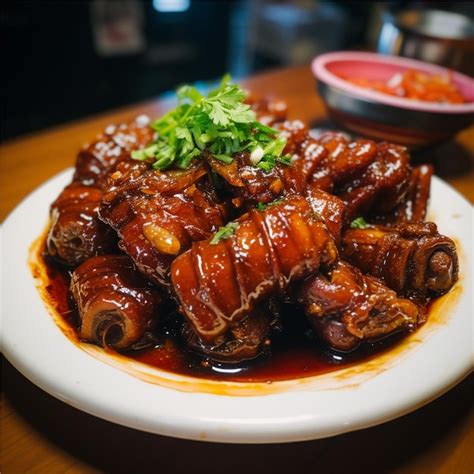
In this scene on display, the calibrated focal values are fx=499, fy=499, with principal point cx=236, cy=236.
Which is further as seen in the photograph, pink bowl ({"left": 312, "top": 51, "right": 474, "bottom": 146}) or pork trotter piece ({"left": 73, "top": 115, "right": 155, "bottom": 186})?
pink bowl ({"left": 312, "top": 51, "right": 474, "bottom": 146})

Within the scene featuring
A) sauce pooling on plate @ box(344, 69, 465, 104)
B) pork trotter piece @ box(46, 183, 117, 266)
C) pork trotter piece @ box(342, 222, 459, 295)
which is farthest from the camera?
sauce pooling on plate @ box(344, 69, 465, 104)

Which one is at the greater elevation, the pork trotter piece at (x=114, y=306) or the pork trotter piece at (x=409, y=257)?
the pork trotter piece at (x=409, y=257)

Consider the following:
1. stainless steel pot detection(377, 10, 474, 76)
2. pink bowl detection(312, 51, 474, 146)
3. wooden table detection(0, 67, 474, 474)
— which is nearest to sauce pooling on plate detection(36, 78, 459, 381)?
wooden table detection(0, 67, 474, 474)

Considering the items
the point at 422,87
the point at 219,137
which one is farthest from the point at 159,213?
the point at 422,87

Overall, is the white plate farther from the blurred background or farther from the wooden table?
the blurred background

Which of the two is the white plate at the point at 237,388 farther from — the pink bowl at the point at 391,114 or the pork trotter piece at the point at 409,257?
the pink bowl at the point at 391,114

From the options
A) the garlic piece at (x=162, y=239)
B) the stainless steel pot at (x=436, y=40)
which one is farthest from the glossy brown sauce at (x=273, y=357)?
the stainless steel pot at (x=436, y=40)

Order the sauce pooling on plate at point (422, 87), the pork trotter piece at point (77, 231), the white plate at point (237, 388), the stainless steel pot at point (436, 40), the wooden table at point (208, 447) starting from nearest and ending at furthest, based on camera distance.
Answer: the white plate at point (237, 388), the wooden table at point (208, 447), the pork trotter piece at point (77, 231), the sauce pooling on plate at point (422, 87), the stainless steel pot at point (436, 40)
